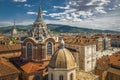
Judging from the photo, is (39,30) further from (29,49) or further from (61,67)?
(61,67)

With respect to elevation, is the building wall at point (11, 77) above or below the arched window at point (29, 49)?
below

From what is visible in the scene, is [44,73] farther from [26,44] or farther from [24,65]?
[26,44]

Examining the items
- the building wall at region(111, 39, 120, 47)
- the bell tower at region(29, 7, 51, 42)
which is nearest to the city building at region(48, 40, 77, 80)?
the bell tower at region(29, 7, 51, 42)

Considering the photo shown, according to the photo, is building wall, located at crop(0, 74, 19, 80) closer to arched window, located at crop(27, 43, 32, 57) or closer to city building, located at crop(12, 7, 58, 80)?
city building, located at crop(12, 7, 58, 80)

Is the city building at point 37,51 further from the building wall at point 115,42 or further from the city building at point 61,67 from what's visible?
the building wall at point 115,42

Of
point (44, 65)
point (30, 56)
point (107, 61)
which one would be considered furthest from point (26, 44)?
point (107, 61)

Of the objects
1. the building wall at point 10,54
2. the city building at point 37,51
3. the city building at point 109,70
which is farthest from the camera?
the building wall at point 10,54

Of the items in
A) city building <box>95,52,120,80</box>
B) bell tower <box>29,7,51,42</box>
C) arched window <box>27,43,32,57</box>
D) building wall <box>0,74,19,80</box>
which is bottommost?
city building <box>95,52,120,80</box>

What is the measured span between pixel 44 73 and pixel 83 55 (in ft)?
90.4

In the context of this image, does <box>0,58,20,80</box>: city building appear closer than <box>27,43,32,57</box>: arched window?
Yes

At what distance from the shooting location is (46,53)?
1779 inches

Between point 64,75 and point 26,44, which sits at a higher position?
point 26,44

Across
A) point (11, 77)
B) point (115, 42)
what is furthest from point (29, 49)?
point (115, 42)

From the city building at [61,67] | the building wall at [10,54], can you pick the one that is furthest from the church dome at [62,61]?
the building wall at [10,54]
